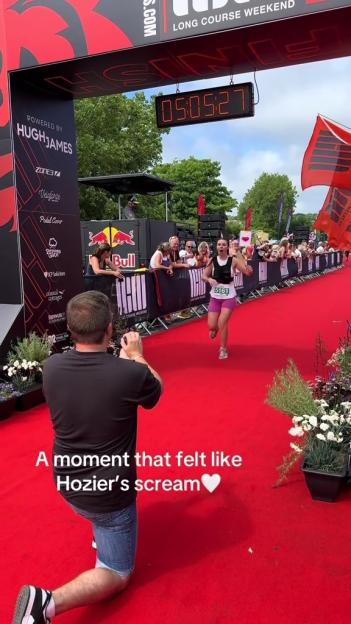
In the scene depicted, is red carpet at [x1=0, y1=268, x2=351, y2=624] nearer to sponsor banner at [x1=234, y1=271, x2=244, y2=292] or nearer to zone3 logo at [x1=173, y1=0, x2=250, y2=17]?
zone3 logo at [x1=173, y1=0, x2=250, y2=17]

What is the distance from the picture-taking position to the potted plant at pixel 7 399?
209 inches

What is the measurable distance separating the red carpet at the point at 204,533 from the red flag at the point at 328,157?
2.60 m

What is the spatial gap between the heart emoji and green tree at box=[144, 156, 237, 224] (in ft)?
204

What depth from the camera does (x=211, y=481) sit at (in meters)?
3.80

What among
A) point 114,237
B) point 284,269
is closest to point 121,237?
point 114,237

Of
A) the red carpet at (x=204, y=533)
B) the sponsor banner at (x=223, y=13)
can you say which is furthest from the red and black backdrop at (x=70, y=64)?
the red carpet at (x=204, y=533)

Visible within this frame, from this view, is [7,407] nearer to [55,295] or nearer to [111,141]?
[55,295]

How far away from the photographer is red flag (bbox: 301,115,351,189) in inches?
208

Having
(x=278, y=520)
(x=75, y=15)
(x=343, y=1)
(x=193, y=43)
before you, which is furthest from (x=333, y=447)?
(x=75, y=15)

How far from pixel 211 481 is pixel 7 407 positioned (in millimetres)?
2626

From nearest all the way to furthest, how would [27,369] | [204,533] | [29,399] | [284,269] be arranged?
[204,533]
[29,399]
[27,369]
[284,269]

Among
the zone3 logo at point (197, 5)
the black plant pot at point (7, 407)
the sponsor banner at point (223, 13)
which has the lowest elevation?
the black plant pot at point (7, 407)

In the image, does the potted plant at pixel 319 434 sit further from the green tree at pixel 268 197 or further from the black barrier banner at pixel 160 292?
the green tree at pixel 268 197

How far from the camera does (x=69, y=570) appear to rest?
9.23 feet
